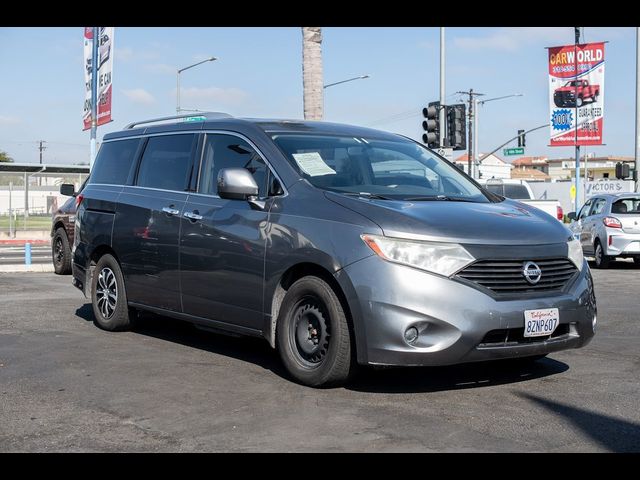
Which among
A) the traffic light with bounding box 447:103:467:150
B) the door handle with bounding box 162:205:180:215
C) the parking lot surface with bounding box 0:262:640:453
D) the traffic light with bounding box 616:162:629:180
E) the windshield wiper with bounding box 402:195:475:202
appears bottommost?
the parking lot surface with bounding box 0:262:640:453

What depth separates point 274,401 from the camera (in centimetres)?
557

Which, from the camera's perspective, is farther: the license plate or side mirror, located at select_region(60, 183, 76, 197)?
side mirror, located at select_region(60, 183, 76, 197)

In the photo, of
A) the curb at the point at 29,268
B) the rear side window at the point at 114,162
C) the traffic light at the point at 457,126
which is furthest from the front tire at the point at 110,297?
the traffic light at the point at 457,126

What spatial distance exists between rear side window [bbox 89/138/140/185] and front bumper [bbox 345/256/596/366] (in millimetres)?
3566

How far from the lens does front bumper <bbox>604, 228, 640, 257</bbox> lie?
55.4ft

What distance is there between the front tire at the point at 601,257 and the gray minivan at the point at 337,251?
1087 cm

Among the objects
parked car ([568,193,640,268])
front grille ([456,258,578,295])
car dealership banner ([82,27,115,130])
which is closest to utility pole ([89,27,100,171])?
car dealership banner ([82,27,115,130])

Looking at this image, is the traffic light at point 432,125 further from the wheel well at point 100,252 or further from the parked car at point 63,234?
the wheel well at point 100,252

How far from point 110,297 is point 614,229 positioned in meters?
11.6

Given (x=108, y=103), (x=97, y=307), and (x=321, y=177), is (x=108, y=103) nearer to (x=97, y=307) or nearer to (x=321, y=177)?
(x=97, y=307)

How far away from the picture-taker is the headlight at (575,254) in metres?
6.13

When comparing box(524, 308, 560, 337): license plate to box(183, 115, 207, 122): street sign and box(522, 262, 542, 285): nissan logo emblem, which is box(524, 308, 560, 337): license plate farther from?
box(183, 115, 207, 122): street sign

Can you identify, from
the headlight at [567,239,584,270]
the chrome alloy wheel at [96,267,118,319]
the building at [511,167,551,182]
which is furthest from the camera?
the building at [511,167,551,182]
